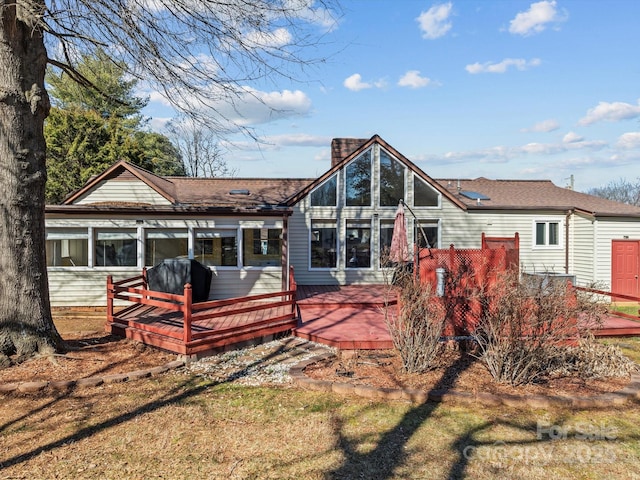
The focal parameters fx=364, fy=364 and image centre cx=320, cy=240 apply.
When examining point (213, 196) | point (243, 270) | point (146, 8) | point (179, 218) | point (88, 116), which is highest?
point (88, 116)

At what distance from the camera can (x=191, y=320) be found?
5.83m

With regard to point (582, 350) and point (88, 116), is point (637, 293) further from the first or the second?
point (88, 116)

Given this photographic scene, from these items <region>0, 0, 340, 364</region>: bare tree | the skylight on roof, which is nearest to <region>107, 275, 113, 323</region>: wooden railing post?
<region>0, 0, 340, 364</region>: bare tree

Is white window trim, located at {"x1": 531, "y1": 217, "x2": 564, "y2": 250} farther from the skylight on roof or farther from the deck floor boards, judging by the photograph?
the deck floor boards

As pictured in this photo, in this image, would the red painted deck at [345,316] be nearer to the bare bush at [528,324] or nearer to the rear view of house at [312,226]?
the rear view of house at [312,226]

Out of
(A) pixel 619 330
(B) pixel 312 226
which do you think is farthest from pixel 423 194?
(A) pixel 619 330

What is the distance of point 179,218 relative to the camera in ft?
33.1

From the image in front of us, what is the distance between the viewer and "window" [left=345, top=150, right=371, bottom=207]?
12531 mm

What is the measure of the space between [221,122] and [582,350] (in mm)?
6806

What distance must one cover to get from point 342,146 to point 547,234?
849cm

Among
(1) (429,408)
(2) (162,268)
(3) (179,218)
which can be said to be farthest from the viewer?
(3) (179,218)

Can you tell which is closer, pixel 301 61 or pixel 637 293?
pixel 301 61

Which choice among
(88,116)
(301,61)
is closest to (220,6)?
(301,61)

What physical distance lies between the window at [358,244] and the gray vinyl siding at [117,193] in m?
6.62
